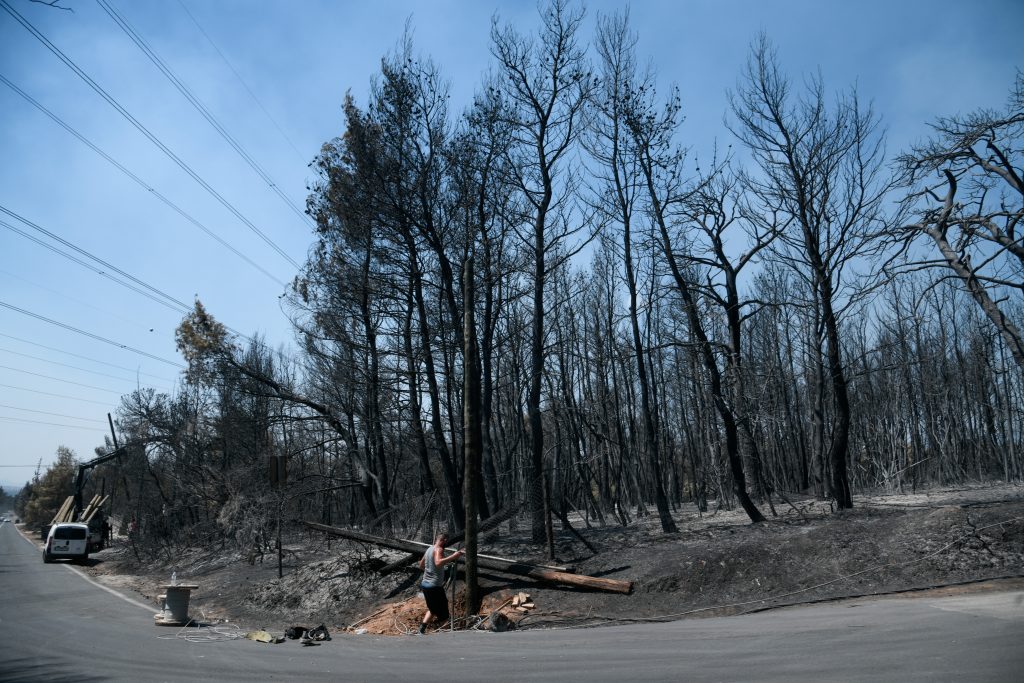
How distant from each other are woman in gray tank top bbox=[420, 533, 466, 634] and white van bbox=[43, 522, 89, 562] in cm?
3147

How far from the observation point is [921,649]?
791cm

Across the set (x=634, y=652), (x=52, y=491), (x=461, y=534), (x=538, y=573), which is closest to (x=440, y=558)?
(x=538, y=573)

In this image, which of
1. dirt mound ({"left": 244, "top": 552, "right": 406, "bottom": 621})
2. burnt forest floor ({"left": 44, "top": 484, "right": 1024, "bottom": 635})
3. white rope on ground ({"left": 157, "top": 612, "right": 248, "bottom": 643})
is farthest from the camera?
dirt mound ({"left": 244, "top": 552, "right": 406, "bottom": 621})

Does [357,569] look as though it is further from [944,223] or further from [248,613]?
[944,223]

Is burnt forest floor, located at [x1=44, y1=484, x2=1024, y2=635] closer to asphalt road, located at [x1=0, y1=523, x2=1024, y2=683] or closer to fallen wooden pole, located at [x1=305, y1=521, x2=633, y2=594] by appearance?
fallen wooden pole, located at [x1=305, y1=521, x2=633, y2=594]

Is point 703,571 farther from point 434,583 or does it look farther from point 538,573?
point 434,583

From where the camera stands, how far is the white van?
3619 cm

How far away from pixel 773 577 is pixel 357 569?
10292 mm

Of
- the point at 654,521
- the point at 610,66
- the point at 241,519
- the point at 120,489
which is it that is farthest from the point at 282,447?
the point at 120,489

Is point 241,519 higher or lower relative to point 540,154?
lower

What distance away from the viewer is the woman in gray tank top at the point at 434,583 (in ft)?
45.3

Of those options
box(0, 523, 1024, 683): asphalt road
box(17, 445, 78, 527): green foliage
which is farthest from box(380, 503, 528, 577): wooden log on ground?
box(17, 445, 78, 527): green foliage

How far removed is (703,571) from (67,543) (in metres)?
35.8

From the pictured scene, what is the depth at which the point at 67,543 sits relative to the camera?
36438mm
